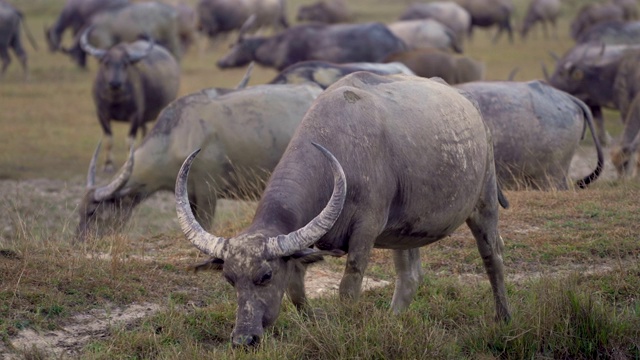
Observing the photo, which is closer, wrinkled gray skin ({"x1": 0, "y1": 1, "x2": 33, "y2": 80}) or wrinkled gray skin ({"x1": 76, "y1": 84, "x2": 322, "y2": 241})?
wrinkled gray skin ({"x1": 76, "y1": 84, "x2": 322, "y2": 241})

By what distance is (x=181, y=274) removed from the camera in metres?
6.48

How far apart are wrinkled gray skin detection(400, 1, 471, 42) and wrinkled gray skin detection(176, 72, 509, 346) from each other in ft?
82.3

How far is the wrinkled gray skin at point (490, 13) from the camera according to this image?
3344 centimetres

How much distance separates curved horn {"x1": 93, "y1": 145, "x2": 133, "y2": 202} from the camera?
8.48 meters

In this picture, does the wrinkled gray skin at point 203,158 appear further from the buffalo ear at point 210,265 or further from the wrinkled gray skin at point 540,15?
the wrinkled gray skin at point 540,15

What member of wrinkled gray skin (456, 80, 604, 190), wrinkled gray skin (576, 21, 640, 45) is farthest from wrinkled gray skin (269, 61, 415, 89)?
wrinkled gray skin (576, 21, 640, 45)

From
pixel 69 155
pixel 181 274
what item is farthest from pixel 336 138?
pixel 69 155

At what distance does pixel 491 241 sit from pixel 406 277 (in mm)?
581

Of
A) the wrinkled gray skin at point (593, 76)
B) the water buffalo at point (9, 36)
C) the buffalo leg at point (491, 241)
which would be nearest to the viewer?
the buffalo leg at point (491, 241)

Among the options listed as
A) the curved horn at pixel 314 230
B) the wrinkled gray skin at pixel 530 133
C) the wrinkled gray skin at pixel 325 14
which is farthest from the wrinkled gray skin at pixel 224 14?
the curved horn at pixel 314 230

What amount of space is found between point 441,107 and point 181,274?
219 centimetres

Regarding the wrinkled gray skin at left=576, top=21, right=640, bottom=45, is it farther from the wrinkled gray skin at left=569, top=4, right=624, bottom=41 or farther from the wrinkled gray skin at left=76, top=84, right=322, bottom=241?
the wrinkled gray skin at left=569, top=4, right=624, bottom=41

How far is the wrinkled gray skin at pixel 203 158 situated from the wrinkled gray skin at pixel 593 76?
7.29 metres

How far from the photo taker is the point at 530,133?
31.5ft
